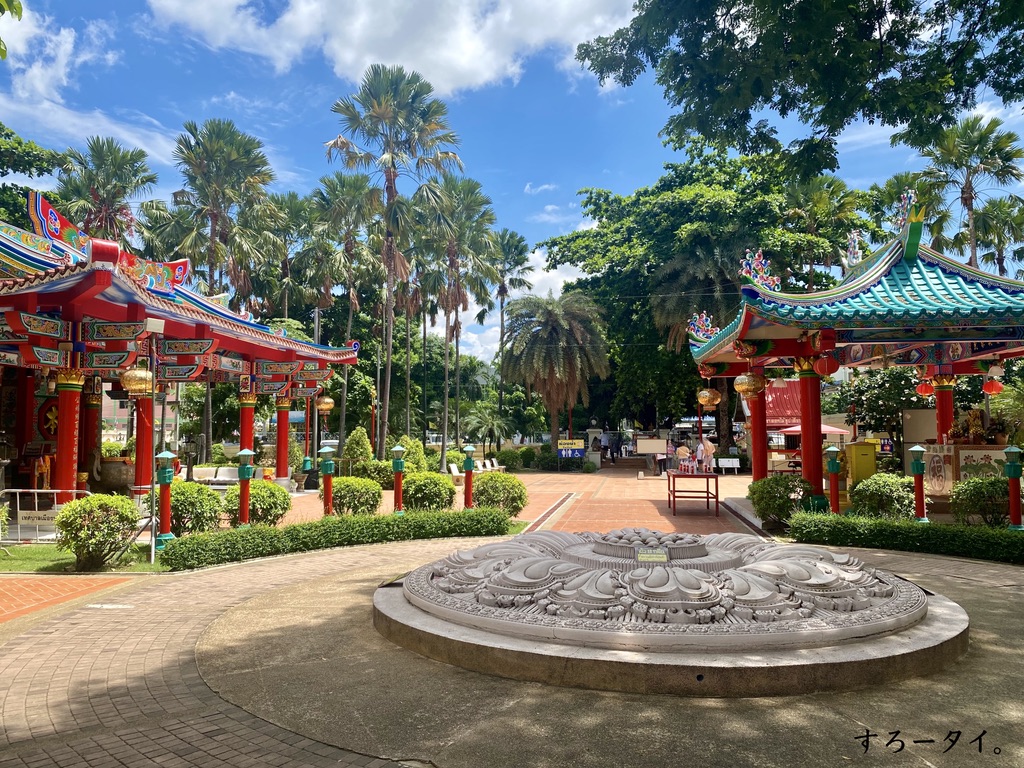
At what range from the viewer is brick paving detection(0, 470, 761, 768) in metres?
3.70

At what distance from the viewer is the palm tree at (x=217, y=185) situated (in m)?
25.8

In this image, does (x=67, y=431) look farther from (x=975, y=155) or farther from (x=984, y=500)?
(x=975, y=155)

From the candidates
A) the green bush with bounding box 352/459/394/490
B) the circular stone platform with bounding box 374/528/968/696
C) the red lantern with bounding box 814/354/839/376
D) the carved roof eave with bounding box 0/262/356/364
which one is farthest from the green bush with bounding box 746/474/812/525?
the green bush with bounding box 352/459/394/490

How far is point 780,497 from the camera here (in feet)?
39.5

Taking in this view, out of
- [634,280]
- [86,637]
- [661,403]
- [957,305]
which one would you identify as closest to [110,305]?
[86,637]

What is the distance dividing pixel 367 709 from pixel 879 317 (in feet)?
32.5

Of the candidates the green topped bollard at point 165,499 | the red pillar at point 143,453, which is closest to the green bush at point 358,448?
the red pillar at point 143,453

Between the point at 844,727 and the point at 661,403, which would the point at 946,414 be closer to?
the point at 844,727

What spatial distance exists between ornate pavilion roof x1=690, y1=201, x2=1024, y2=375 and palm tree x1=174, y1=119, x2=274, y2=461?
2054 centimetres

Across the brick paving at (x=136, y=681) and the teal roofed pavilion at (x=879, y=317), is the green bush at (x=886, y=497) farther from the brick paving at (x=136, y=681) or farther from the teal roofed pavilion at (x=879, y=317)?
the brick paving at (x=136, y=681)

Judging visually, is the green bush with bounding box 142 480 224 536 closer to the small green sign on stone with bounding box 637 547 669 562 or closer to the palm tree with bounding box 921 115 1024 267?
the small green sign on stone with bounding box 637 547 669 562

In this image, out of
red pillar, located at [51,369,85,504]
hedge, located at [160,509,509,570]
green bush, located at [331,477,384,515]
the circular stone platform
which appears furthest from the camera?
green bush, located at [331,477,384,515]

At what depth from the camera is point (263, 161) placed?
27.6m

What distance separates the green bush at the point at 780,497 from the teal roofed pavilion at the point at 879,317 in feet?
1.03
